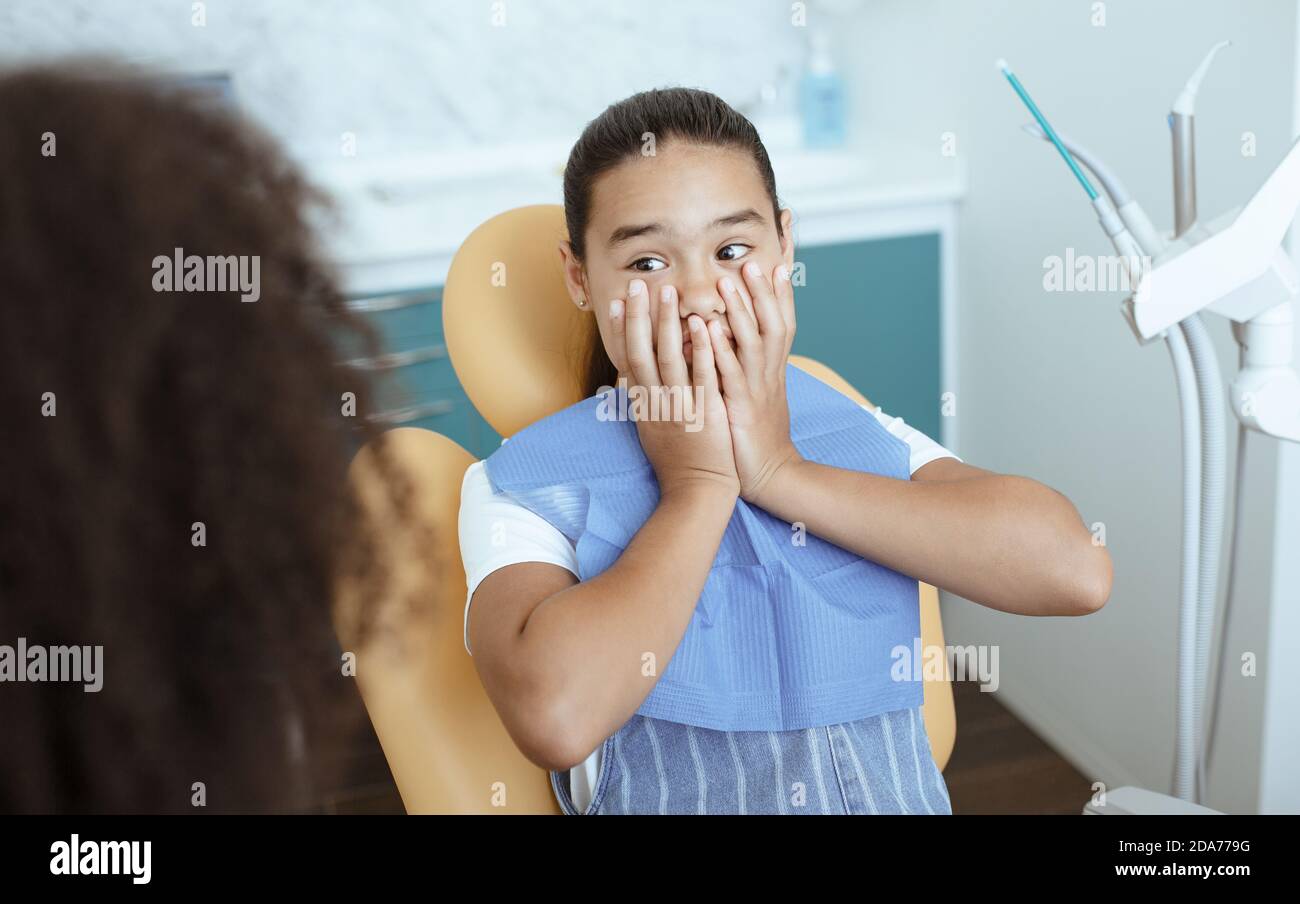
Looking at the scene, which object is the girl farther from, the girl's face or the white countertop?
the white countertop

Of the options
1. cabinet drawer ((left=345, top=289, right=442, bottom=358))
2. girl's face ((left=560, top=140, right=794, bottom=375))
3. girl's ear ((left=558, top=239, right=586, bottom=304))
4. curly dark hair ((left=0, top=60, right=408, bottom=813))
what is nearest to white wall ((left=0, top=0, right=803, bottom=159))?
cabinet drawer ((left=345, top=289, right=442, bottom=358))

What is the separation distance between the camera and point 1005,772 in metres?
2.10

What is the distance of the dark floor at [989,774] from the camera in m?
2.02

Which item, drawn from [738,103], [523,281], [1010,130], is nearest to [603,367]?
[523,281]

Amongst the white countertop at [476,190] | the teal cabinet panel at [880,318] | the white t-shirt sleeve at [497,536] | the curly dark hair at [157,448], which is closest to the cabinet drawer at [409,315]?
the white countertop at [476,190]

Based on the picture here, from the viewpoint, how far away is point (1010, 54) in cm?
196

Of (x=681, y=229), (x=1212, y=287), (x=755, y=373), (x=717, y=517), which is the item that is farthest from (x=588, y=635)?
(x=1212, y=287)

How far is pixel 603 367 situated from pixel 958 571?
45 cm

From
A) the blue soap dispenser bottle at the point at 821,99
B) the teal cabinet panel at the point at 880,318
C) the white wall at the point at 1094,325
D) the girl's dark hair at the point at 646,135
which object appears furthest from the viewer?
the blue soap dispenser bottle at the point at 821,99

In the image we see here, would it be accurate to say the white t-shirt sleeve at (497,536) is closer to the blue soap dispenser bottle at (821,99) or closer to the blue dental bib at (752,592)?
the blue dental bib at (752,592)

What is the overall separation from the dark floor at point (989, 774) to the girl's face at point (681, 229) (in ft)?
3.91

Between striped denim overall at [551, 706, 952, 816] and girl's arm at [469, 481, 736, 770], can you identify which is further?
striped denim overall at [551, 706, 952, 816]

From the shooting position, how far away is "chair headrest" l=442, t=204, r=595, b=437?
127 cm

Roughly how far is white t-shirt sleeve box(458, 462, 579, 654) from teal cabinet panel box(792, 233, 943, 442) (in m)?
1.20
